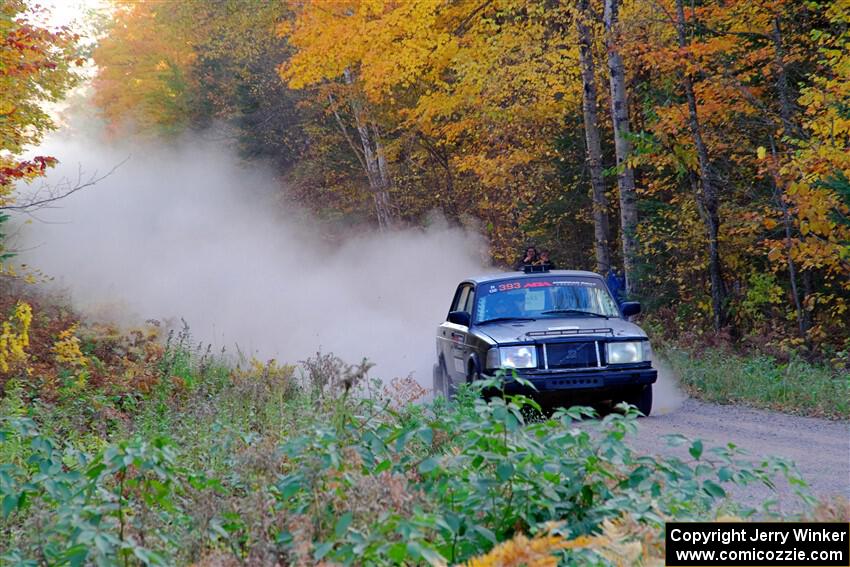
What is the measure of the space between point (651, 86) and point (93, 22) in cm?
4718

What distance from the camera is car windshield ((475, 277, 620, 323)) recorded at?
13.5 metres

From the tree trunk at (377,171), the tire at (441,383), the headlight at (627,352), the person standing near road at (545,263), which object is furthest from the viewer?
the tree trunk at (377,171)

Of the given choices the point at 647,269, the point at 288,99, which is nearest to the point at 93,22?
the point at 288,99

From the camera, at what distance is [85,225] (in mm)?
37719

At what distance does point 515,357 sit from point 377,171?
993 inches

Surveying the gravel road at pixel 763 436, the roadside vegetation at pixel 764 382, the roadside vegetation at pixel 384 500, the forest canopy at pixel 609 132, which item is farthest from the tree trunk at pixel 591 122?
the roadside vegetation at pixel 384 500

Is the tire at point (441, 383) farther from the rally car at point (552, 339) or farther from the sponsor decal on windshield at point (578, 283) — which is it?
the sponsor decal on windshield at point (578, 283)

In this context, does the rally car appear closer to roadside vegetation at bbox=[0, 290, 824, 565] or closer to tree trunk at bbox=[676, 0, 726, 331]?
roadside vegetation at bbox=[0, 290, 824, 565]

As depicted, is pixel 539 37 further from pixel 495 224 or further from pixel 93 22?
pixel 93 22

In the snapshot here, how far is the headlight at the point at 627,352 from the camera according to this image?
12203 mm

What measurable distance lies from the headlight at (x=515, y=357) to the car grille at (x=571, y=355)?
169mm

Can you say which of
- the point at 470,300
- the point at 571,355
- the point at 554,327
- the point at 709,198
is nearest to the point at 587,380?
the point at 571,355

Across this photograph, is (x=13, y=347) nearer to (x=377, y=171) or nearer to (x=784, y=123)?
(x=784, y=123)

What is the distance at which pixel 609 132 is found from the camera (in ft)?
89.0
